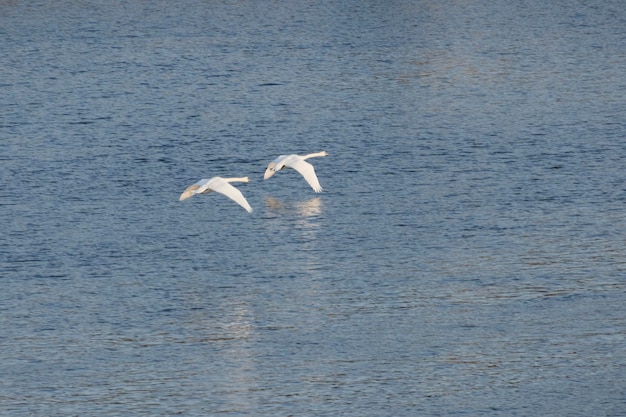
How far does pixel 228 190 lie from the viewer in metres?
26.7

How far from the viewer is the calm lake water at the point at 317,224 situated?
65.5 feet

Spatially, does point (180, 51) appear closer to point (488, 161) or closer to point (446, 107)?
point (446, 107)

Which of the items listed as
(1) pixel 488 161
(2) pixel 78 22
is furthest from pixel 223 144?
(2) pixel 78 22

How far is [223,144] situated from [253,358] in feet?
42.5

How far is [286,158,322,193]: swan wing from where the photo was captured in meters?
28.2

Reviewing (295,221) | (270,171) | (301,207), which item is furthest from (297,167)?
(295,221)

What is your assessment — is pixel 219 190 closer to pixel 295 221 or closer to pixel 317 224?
pixel 295 221

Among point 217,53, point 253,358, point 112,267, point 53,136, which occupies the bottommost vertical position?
point 253,358

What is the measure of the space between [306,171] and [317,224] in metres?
1.86

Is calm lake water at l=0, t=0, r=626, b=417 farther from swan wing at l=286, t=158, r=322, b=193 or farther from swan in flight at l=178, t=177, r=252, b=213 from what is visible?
swan in flight at l=178, t=177, r=252, b=213

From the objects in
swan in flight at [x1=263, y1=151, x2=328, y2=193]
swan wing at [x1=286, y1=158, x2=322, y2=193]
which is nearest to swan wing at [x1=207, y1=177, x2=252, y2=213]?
swan in flight at [x1=263, y1=151, x2=328, y2=193]

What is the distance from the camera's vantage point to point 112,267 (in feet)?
80.3

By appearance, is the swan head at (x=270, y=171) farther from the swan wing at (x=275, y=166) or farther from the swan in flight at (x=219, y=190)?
the swan in flight at (x=219, y=190)

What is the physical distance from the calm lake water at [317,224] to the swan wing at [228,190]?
53cm
